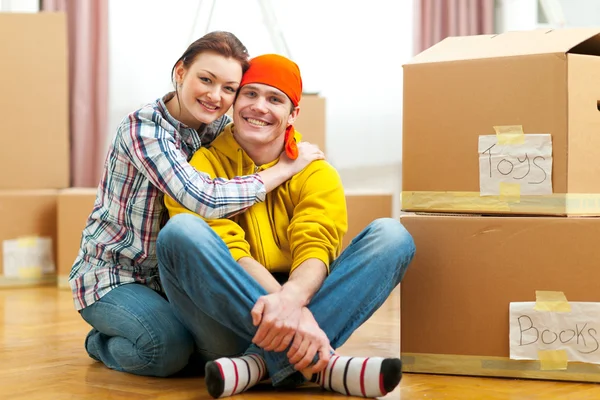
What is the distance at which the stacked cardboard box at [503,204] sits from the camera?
1355 millimetres

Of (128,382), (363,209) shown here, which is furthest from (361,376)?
(363,209)

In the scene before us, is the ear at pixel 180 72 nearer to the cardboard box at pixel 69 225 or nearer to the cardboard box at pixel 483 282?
the cardboard box at pixel 483 282

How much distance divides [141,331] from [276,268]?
26 centimetres

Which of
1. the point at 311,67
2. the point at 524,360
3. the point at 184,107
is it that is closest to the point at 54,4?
the point at 311,67

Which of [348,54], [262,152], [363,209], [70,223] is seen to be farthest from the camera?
[348,54]

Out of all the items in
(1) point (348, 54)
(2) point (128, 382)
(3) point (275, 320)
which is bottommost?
(2) point (128, 382)

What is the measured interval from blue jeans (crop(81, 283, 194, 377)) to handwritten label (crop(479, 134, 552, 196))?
590mm

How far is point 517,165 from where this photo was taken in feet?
4.55

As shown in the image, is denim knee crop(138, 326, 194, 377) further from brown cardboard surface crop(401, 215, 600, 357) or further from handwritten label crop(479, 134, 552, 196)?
handwritten label crop(479, 134, 552, 196)

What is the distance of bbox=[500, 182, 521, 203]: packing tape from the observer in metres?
1.39

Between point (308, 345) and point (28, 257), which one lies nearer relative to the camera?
point (308, 345)

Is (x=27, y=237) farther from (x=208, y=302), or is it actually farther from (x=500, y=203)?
(x=500, y=203)

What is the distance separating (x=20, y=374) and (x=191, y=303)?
37 centimetres

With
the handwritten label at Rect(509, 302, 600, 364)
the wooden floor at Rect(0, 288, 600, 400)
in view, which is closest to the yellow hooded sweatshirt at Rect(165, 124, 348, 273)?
the wooden floor at Rect(0, 288, 600, 400)
